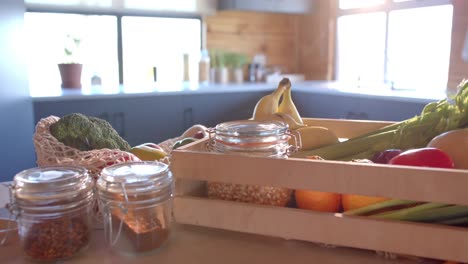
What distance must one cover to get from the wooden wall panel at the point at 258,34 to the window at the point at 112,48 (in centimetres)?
18

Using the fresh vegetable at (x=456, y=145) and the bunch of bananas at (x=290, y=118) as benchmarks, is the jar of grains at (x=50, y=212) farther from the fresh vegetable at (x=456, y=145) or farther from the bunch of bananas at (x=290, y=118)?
the fresh vegetable at (x=456, y=145)

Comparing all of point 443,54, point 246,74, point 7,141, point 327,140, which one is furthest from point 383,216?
point 246,74

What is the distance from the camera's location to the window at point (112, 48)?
3498 millimetres

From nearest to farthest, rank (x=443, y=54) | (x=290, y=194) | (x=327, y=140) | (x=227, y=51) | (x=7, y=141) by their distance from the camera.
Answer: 1. (x=290, y=194)
2. (x=327, y=140)
3. (x=7, y=141)
4. (x=443, y=54)
5. (x=227, y=51)

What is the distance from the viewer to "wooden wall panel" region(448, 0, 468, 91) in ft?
9.86

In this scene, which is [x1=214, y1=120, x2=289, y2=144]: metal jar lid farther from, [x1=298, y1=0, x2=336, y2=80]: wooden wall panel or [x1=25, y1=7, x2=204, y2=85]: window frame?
[x1=298, y1=0, x2=336, y2=80]: wooden wall panel

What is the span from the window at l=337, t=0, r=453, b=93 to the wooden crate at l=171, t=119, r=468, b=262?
2.80 metres

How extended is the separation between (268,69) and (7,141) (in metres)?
2.38

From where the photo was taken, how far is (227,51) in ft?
13.7

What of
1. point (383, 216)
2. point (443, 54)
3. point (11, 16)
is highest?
point (11, 16)

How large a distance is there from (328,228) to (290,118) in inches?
15.2

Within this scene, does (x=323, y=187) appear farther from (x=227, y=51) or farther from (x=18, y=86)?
(x=227, y=51)

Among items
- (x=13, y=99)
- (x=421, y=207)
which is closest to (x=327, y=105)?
(x=13, y=99)

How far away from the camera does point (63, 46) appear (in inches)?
141
